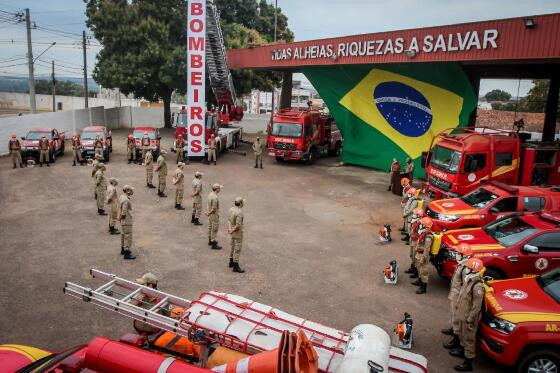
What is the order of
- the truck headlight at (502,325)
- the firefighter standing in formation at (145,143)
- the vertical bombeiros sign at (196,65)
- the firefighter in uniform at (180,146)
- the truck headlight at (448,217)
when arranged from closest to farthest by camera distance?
the truck headlight at (502,325) → the truck headlight at (448,217) → the vertical bombeiros sign at (196,65) → the firefighter in uniform at (180,146) → the firefighter standing in formation at (145,143)

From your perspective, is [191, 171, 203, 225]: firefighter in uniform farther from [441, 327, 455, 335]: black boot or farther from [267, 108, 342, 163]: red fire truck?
[267, 108, 342, 163]: red fire truck

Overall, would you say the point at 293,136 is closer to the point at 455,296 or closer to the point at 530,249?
the point at 530,249

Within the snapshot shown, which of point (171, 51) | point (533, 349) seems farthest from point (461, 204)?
point (171, 51)

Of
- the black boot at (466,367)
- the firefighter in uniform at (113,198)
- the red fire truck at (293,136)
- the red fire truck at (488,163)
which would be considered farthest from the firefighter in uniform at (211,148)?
the black boot at (466,367)

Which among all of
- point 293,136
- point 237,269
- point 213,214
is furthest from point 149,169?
point 237,269

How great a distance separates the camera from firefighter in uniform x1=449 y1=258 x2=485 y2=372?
7.19 metres

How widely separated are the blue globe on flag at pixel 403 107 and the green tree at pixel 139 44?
50.3 ft

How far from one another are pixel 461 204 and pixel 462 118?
7.96m

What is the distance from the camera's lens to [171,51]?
3212cm

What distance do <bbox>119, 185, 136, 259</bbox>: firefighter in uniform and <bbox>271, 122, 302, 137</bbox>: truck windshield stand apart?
45.3 ft

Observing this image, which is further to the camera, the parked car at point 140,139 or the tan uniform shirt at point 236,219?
the parked car at point 140,139

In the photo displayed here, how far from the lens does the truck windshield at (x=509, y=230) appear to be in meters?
9.55

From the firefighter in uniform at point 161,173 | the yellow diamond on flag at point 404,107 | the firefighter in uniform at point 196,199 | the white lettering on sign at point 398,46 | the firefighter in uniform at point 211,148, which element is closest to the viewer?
the firefighter in uniform at point 196,199

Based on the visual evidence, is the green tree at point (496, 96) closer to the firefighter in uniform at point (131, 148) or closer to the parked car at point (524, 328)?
the firefighter in uniform at point (131, 148)
